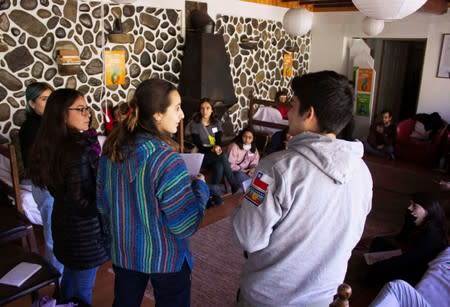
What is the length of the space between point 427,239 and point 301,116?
1659 mm

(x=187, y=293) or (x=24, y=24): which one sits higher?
(x=24, y=24)

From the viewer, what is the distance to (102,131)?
414cm

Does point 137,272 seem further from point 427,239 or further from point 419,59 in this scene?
point 419,59

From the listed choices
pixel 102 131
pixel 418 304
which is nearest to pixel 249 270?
pixel 418 304

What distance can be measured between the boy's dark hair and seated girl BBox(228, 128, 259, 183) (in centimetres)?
290

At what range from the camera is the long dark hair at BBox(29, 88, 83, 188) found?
1.44 meters

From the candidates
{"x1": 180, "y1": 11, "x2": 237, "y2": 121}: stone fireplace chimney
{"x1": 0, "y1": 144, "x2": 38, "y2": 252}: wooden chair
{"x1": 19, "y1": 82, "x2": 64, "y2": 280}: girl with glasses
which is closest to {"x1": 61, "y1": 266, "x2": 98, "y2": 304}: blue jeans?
{"x1": 19, "y1": 82, "x2": 64, "y2": 280}: girl with glasses

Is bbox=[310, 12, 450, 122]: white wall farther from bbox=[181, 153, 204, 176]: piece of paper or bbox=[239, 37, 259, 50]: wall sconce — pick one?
bbox=[181, 153, 204, 176]: piece of paper

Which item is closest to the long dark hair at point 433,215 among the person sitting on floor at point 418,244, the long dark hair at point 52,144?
the person sitting on floor at point 418,244

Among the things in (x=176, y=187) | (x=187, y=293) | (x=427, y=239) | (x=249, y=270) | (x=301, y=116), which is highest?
(x=301, y=116)

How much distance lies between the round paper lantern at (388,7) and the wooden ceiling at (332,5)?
309cm

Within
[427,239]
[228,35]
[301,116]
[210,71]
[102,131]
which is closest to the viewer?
[301,116]

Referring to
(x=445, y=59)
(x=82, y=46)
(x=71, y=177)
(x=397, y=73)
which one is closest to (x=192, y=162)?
(x=71, y=177)

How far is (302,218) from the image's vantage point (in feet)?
3.22
